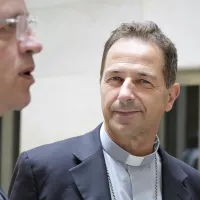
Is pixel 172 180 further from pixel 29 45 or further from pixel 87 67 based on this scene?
pixel 87 67

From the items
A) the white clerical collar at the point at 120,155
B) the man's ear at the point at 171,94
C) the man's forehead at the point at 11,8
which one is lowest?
the white clerical collar at the point at 120,155

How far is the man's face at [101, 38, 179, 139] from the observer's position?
1604 mm

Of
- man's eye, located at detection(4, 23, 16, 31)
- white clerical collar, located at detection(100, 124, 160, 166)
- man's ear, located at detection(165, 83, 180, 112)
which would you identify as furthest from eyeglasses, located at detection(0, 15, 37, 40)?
man's ear, located at detection(165, 83, 180, 112)

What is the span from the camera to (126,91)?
1598 mm

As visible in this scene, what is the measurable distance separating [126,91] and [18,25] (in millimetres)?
699

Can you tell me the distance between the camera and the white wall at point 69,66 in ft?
9.01

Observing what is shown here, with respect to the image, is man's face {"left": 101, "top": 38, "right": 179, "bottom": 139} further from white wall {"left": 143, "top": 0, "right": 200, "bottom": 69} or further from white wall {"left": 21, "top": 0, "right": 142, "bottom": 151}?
white wall {"left": 21, "top": 0, "right": 142, "bottom": 151}

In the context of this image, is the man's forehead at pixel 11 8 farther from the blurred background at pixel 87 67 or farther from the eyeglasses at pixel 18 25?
the blurred background at pixel 87 67

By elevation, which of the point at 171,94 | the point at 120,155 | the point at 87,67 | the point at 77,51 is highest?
the point at 77,51

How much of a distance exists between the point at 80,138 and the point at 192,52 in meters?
1.08

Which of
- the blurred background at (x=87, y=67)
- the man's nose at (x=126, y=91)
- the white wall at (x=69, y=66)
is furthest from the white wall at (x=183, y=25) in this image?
the man's nose at (x=126, y=91)

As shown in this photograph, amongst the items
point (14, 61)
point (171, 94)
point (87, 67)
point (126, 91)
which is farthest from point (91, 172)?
point (87, 67)

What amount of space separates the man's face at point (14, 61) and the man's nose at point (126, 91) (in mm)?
623

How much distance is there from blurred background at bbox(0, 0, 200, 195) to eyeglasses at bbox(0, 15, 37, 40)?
1691mm
